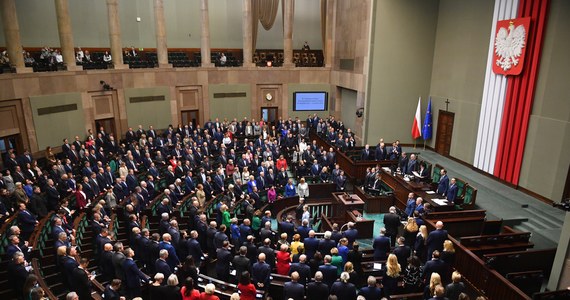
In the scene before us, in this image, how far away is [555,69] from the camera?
10742 millimetres

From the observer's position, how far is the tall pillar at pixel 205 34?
19781mm

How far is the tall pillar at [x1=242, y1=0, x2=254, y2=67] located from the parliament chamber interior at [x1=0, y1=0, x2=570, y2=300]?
8 centimetres

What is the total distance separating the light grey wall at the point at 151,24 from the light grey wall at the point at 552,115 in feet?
51.4

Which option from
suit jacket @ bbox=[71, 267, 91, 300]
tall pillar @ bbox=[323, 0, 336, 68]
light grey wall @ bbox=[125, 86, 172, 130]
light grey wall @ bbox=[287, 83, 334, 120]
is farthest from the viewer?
light grey wall @ bbox=[287, 83, 334, 120]

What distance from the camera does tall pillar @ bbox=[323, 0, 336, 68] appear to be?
845 inches

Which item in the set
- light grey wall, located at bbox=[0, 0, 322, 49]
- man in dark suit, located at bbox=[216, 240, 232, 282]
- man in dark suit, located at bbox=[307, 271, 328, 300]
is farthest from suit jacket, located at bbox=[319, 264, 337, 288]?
light grey wall, located at bbox=[0, 0, 322, 49]

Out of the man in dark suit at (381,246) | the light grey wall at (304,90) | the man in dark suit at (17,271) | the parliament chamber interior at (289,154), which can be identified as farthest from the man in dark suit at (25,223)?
the light grey wall at (304,90)

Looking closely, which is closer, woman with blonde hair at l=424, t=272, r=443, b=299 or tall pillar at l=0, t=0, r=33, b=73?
woman with blonde hair at l=424, t=272, r=443, b=299

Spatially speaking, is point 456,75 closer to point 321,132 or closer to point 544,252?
point 321,132

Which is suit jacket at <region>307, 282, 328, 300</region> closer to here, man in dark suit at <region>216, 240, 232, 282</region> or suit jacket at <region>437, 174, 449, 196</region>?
man in dark suit at <region>216, 240, 232, 282</region>

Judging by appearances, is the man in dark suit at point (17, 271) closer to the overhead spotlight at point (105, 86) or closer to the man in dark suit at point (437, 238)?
the man in dark suit at point (437, 238)

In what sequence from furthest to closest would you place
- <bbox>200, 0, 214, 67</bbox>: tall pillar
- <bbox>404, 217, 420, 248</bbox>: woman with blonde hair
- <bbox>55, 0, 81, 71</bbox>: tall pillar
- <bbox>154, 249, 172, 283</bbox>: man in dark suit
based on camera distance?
<bbox>200, 0, 214, 67</bbox>: tall pillar → <bbox>55, 0, 81, 71</bbox>: tall pillar → <bbox>404, 217, 420, 248</bbox>: woman with blonde hair → <bbox>154, 249, 172, 283</bbox>: man in dark suit

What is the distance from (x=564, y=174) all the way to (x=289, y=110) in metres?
14.2

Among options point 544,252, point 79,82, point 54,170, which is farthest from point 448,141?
point 79,82
